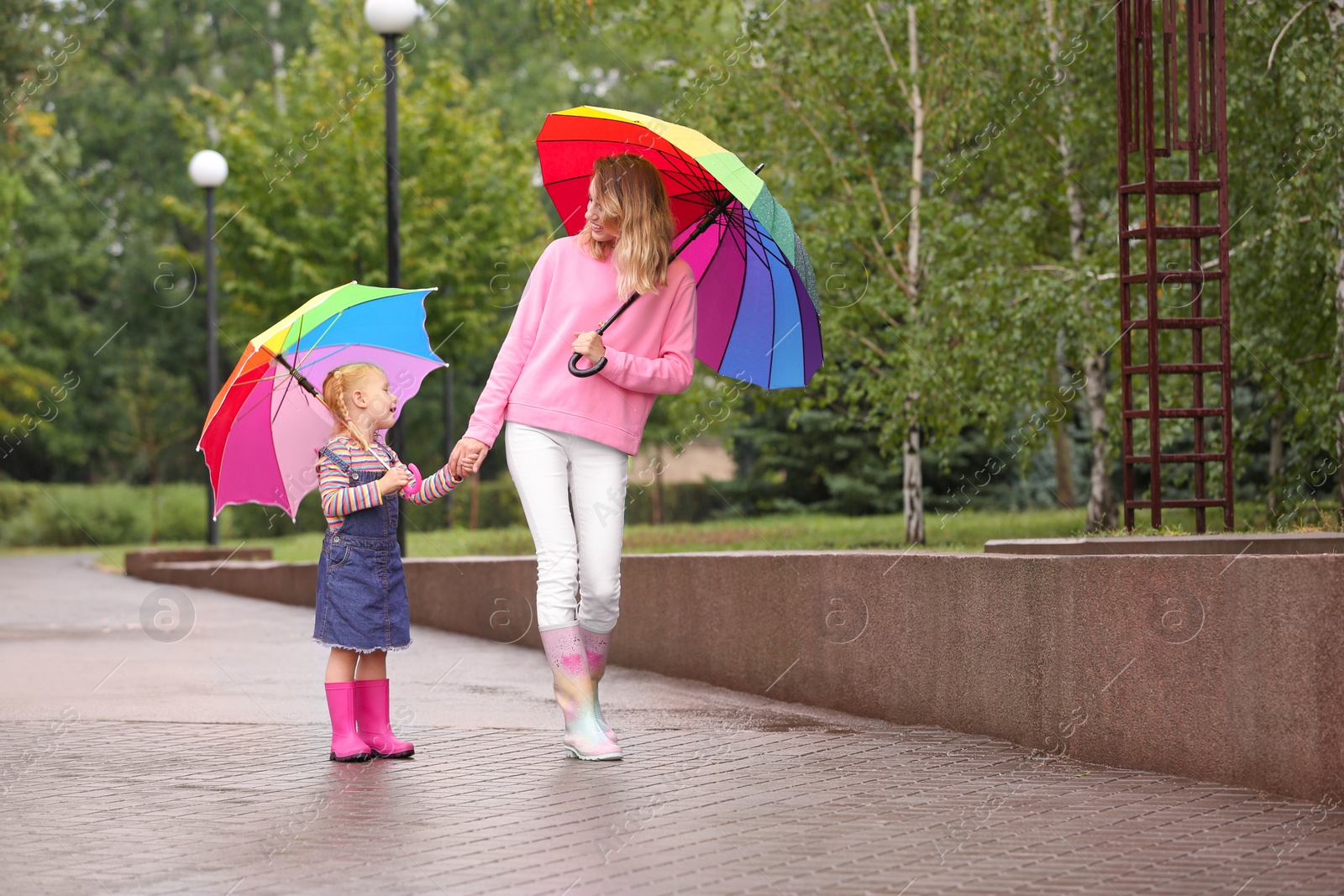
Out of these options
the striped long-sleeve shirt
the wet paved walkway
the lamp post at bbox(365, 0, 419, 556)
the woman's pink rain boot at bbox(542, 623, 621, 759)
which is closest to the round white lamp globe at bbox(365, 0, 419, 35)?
the lamp post at bbox(365, 0, 419, 556)

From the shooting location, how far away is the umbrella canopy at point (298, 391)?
6.24 meters

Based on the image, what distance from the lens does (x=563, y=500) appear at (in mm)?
5727

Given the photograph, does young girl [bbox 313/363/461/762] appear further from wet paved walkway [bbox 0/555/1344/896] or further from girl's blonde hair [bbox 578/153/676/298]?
girl's blonde hair [bbox 578/153/676/298]

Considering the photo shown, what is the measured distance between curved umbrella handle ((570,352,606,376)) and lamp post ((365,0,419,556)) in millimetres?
7546

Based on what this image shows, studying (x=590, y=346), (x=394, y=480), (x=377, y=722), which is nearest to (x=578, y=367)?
(x=590, y=346)

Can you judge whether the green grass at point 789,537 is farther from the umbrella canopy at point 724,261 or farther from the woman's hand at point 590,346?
the woman's hand at point 590,346

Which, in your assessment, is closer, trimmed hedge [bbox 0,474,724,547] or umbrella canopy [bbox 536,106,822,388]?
umbrella canopy [bbox 536,106,822,388]

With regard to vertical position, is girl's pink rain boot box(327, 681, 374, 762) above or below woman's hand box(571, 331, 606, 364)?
below

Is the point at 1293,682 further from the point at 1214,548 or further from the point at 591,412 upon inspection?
the point at 591,412

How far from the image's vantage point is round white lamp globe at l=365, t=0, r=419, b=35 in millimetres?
13492

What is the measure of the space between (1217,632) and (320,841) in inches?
115

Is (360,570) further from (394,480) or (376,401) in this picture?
(376,401)

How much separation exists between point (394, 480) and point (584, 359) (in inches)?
32.6

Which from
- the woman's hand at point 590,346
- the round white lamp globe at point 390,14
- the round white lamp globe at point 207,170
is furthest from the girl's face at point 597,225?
the round white lamp globe at point 207,170
